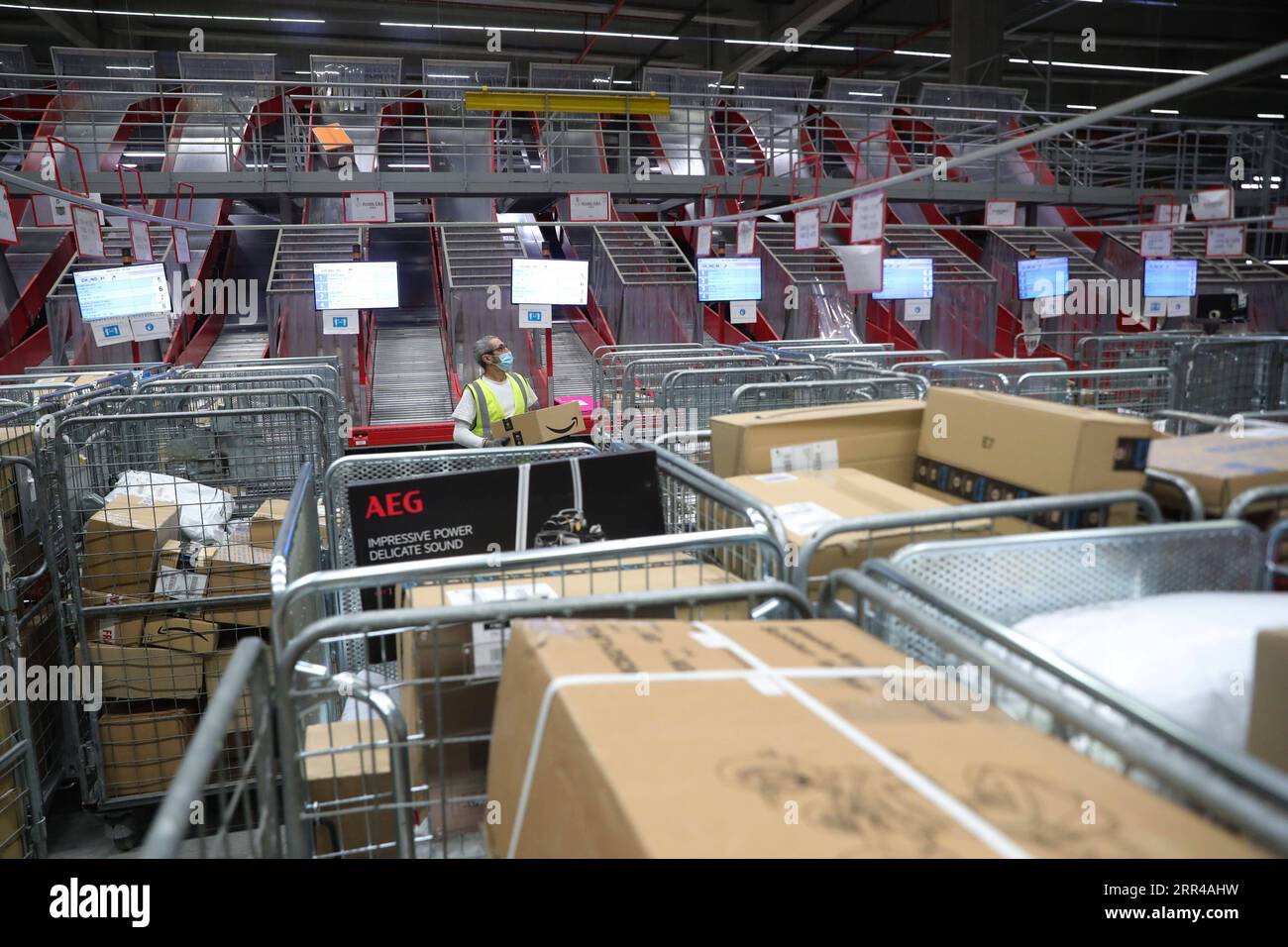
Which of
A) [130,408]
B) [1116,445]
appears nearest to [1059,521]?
[1116,445]

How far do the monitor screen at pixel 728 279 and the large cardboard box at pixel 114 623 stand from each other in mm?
8096

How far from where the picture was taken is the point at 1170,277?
12.5 metres

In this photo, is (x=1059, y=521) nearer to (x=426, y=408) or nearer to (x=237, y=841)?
(x=237, y=841)

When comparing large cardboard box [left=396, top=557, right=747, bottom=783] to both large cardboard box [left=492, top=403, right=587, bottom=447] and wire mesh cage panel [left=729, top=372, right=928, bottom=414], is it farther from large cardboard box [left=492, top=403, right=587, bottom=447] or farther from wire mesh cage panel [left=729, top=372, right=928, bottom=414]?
large cardboard box [left=492, top=403, right=587, bottom=447]

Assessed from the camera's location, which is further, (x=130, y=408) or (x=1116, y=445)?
(x=130, y=408)

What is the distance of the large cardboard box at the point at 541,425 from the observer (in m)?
5.21

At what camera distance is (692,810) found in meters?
0.98

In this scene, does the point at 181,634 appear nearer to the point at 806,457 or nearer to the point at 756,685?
the point at 806,457

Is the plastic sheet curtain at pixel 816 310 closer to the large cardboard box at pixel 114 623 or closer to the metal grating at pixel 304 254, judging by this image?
the metal grating at pixel 304 254

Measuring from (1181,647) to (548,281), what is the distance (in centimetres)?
802

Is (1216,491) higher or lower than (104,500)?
higher

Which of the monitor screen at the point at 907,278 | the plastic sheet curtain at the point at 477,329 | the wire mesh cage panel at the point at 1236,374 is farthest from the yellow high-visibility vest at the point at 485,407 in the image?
the monitor screen at the point at 907,278

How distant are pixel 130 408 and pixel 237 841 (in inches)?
112
